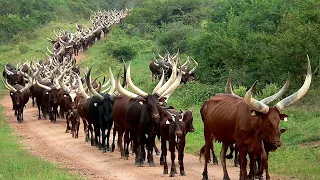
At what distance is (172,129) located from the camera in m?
13.0

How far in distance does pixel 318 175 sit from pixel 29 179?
5498 mm

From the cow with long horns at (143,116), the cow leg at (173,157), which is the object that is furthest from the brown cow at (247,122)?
the cow with long horns at (143,116)

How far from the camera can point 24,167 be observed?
1378 cm

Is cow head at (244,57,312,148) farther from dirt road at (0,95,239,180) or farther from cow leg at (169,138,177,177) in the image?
cow leg at (169,138,177,177)

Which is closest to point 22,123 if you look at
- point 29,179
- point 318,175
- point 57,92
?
point 57,92

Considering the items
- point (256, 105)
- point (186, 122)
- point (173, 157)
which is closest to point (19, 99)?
point (186, 122)

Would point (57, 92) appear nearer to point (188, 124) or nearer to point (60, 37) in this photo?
point (188, 124)

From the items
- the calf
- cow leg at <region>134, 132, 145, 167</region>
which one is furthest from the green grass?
the calf

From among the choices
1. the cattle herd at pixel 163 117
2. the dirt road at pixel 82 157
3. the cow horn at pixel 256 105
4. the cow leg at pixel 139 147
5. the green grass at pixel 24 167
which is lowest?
the dirt road at pixel 82 157

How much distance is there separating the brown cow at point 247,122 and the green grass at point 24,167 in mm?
3087

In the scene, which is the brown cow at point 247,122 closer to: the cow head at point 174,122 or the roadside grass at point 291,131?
the cow head at point 174,122

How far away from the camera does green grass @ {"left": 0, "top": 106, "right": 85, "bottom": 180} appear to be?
42.0ft

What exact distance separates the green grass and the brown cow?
3.09 metres

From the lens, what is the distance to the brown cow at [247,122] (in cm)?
1046
